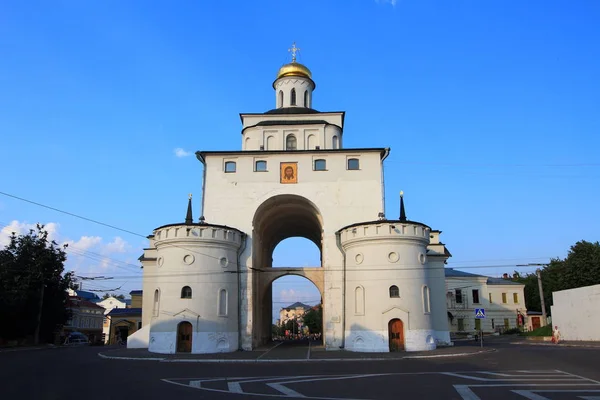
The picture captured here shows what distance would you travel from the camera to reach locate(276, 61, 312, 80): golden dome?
1552 inches

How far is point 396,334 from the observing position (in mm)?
27047

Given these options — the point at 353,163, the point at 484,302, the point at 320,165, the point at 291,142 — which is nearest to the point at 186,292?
the point at 320,165

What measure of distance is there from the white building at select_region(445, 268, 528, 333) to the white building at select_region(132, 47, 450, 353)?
2233 cm

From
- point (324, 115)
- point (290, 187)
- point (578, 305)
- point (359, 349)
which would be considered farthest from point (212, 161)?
point (578, 305)

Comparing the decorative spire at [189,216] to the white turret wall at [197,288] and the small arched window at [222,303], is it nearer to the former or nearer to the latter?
the white turret wall at [197,288]

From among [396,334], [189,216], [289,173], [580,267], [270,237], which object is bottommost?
[396,334]

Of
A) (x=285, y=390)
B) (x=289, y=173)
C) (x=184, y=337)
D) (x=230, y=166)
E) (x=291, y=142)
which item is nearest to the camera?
(x=285, y=390)

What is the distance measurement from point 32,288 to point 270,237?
774 inches

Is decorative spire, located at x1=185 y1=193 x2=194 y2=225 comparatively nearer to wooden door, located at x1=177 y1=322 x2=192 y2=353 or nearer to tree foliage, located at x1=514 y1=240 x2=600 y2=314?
wooden door, located at x1=177 y1=322 x2=192 y2=353

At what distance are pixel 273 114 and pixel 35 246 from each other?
22787mm

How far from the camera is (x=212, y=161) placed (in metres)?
32.5

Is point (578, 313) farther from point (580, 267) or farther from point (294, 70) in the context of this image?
point (294, 70)

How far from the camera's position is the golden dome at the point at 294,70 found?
3943 cm

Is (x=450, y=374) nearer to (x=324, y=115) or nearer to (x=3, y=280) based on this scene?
(x=324, y=115)
